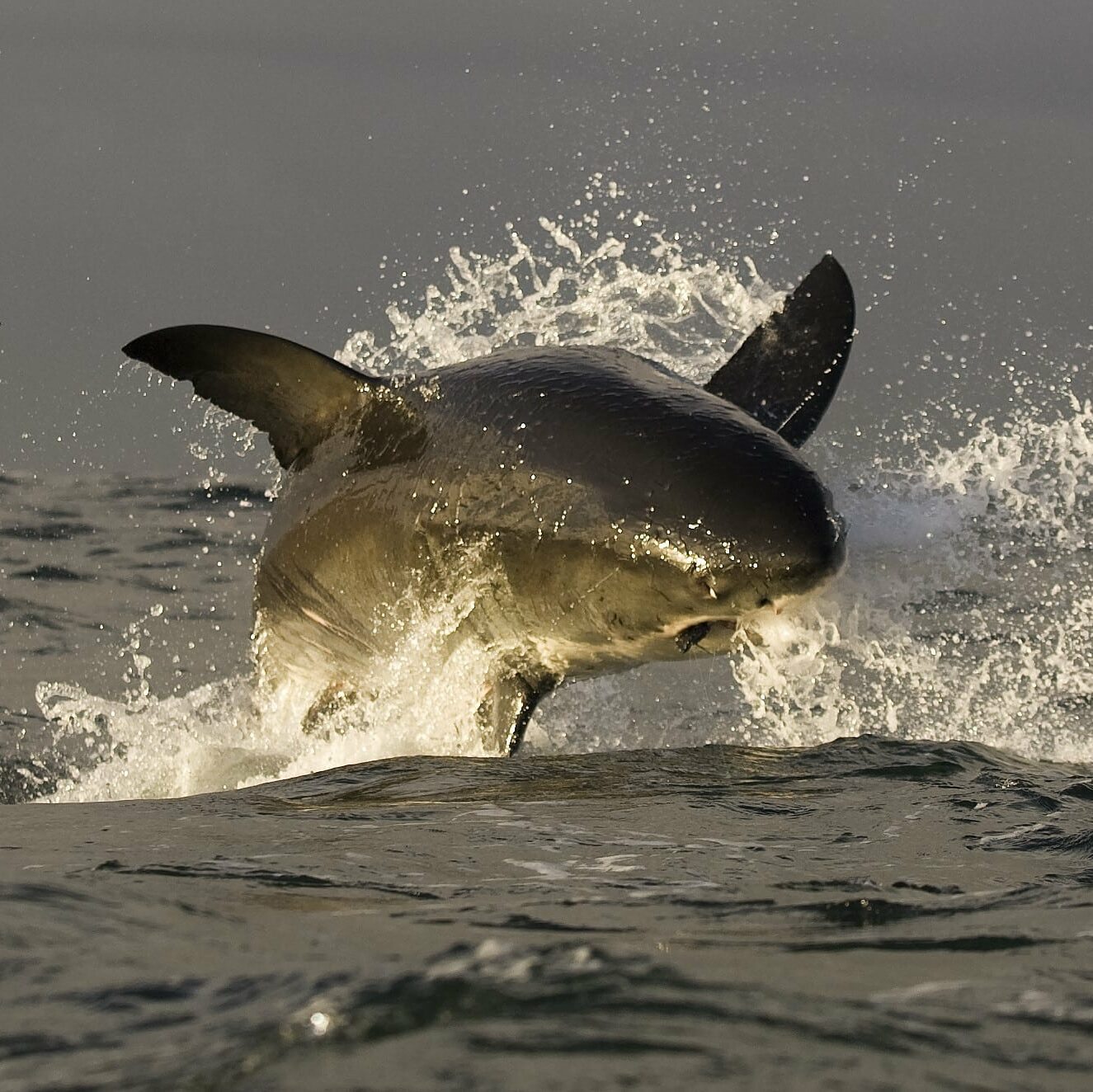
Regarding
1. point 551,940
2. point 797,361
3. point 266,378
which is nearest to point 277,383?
point 266,378

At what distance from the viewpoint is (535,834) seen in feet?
15.1

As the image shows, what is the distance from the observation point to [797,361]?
8.38 meters

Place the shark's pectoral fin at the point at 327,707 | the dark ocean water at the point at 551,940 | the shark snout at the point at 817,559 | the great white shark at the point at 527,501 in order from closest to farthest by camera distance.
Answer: the dark ocean water at the point at 551,940, the shark snout at the point at 817,559, the great white shark at the point at 527,501, the shark's pectoral fin at the point at 327,707

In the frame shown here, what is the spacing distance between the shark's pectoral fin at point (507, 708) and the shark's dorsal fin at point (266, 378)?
139 cm

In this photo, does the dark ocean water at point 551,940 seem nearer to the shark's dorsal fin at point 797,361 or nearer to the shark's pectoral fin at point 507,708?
the shark's pectoral fin at point 507,708

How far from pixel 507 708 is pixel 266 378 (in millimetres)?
1807

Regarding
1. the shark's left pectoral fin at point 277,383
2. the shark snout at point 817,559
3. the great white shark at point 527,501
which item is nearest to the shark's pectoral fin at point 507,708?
the great white shark at point 527,501

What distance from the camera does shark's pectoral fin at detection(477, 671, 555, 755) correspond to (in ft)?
23.3

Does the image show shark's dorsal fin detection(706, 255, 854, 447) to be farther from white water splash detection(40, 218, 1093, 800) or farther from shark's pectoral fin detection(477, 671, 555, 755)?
shark's pectoral fin detection(477, 671, 555, 755)

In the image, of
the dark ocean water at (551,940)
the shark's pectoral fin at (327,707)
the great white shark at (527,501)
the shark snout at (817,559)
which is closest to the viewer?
the dark ocean water at (551,940)

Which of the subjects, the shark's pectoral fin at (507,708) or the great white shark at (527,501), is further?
the shark's pectoral fin at (507,708)

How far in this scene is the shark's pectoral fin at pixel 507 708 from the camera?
711cm

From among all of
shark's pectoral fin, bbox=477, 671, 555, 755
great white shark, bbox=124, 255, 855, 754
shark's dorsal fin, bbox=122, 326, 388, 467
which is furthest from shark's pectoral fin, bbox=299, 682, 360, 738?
shark's dorsal fin, bbox=122, 326, 388, 467

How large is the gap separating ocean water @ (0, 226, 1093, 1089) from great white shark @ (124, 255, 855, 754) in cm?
27
